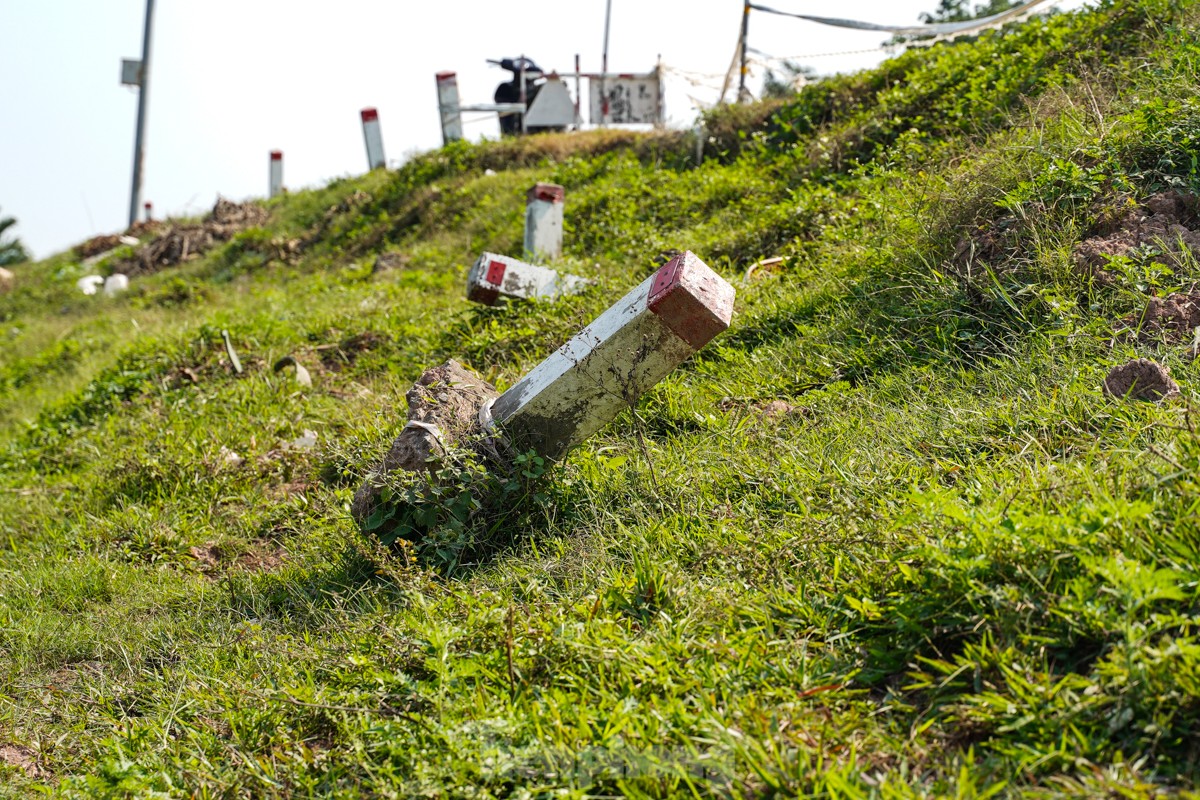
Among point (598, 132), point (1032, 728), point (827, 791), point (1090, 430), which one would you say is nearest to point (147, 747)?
point (827, 791)

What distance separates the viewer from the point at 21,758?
2869 millimetres

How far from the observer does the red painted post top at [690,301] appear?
10.5ft

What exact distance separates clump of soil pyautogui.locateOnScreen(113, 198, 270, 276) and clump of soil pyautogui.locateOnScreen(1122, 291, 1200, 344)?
11.6m

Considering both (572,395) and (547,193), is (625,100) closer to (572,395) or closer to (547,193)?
(547,193)

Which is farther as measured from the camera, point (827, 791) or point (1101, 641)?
point (1101, 641)

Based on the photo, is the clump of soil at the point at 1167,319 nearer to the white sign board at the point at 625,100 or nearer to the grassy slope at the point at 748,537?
the grassy slope at the point at 748,537

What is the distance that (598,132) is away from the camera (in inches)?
425

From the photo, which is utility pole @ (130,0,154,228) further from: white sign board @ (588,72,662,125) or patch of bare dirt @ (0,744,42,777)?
patch of bare dirt @ (0,744,42,777)

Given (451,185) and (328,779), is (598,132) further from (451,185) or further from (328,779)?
(328,779)

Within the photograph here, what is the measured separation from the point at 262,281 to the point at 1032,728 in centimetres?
973

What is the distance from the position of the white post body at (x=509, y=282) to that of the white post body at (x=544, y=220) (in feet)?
4.11

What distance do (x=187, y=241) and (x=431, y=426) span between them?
34.8ft

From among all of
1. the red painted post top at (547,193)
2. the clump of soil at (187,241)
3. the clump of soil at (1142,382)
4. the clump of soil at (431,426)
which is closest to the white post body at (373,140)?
the clump of soil at (187,241)

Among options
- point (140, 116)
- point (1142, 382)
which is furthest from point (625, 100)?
point (1142, 382)
